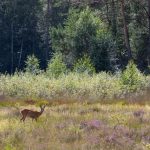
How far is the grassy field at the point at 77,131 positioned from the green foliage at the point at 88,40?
74.9 ft

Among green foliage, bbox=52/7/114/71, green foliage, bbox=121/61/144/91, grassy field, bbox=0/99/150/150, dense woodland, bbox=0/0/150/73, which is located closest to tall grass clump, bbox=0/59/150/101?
green foliage, bbox=121/61/144/91

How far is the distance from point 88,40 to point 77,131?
2905 cm

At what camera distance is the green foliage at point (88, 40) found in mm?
40219

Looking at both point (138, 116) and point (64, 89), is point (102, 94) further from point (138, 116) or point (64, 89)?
point (138, 116)

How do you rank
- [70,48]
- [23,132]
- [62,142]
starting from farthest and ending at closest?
[70,48] < [23,132] < [62,142]

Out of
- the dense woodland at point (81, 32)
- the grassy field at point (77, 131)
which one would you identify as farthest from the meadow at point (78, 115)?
the dense woodland at point (81, 32)

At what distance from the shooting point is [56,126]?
44.2ft

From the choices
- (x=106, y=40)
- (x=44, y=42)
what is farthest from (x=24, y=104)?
(x=44, y=42)

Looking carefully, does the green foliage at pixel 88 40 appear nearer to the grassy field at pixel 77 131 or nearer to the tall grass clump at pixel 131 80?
the tall grass clump at pixel 131 80

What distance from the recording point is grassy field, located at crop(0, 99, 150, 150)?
10844 mm

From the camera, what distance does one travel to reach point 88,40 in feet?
136

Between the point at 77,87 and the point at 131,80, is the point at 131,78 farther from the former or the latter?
the point at 77,87

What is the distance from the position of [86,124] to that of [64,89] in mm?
12243

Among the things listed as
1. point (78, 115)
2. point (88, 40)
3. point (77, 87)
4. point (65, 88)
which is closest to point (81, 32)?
point (88, 40)
